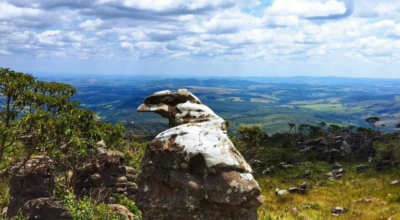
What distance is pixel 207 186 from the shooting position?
12117 mm

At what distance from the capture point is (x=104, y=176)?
3594 cm

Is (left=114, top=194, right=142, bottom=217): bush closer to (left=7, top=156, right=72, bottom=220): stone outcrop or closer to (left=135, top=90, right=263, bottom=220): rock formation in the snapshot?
(left=7, top=156, right=72, bottom=220): stone outcrop

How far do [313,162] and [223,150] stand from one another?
223ft

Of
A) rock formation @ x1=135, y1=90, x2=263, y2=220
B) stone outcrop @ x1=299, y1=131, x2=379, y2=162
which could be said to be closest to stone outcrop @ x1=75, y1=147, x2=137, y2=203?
rock formation @ x1=135, y1=90, x2=263, y2=220

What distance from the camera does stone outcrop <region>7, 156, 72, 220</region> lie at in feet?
79.2

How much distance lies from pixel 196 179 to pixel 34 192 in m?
22.4

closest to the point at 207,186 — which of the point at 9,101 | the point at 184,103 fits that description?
the point at 184,103

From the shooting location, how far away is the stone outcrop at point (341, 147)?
77062 mm

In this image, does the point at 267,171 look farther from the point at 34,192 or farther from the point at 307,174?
the point at 34,192

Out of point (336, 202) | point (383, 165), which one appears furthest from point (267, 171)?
point (336, 202)

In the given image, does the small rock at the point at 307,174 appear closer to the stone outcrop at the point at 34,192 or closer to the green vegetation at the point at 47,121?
the stone outcrop at the point at 34,192

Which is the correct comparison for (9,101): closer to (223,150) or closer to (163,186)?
(163,186)

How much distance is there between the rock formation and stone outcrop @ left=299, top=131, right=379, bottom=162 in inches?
2727

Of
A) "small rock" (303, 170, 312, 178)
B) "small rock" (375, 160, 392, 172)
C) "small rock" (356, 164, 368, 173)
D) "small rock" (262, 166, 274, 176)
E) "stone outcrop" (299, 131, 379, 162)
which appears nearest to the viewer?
"small rock" (375, 160, 392, 172)
